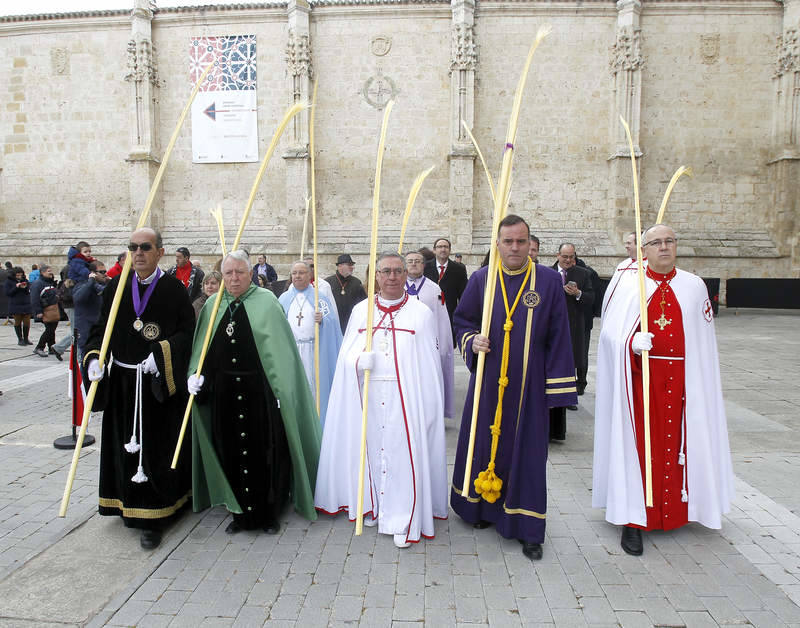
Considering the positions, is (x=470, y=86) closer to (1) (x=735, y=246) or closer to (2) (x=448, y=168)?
(2) (x=448, y=168)

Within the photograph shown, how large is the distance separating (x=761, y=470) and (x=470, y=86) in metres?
15.1

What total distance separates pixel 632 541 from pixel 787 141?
62.5 feet

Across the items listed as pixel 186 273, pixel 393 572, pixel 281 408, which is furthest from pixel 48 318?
pixel 393 572

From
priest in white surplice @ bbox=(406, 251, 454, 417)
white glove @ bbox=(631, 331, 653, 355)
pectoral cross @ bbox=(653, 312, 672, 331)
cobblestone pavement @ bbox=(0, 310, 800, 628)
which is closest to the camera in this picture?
cobblestone pavement @ bbox=(0, 310, 800, 628)

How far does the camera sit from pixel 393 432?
330 cm

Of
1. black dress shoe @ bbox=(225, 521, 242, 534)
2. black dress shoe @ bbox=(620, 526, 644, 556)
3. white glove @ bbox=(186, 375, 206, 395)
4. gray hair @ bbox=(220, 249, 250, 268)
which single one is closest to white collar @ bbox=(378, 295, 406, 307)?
gray hair @ bbox=(220, 249, 250, 268)

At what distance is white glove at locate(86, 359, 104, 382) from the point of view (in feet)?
10.3

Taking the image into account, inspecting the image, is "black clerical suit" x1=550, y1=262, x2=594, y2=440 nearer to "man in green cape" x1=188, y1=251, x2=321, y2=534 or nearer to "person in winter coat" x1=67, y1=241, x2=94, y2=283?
"man in green cape" x1=188, y1=251, x2=321, y2=534

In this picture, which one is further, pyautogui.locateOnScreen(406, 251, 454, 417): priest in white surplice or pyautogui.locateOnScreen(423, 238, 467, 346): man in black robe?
pyautogui.locateOnScreen(423, 238, 467, 346): man in black robe

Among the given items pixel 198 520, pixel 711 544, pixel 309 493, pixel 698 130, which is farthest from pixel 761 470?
pixel 698 130

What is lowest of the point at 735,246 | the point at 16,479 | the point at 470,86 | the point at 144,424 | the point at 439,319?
the point at 16,479

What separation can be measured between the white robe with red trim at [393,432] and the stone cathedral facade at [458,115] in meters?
Result: 14.0

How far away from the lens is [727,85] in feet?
57.3

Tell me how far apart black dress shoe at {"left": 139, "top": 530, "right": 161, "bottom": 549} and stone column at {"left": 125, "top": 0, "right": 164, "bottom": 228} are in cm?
1614
